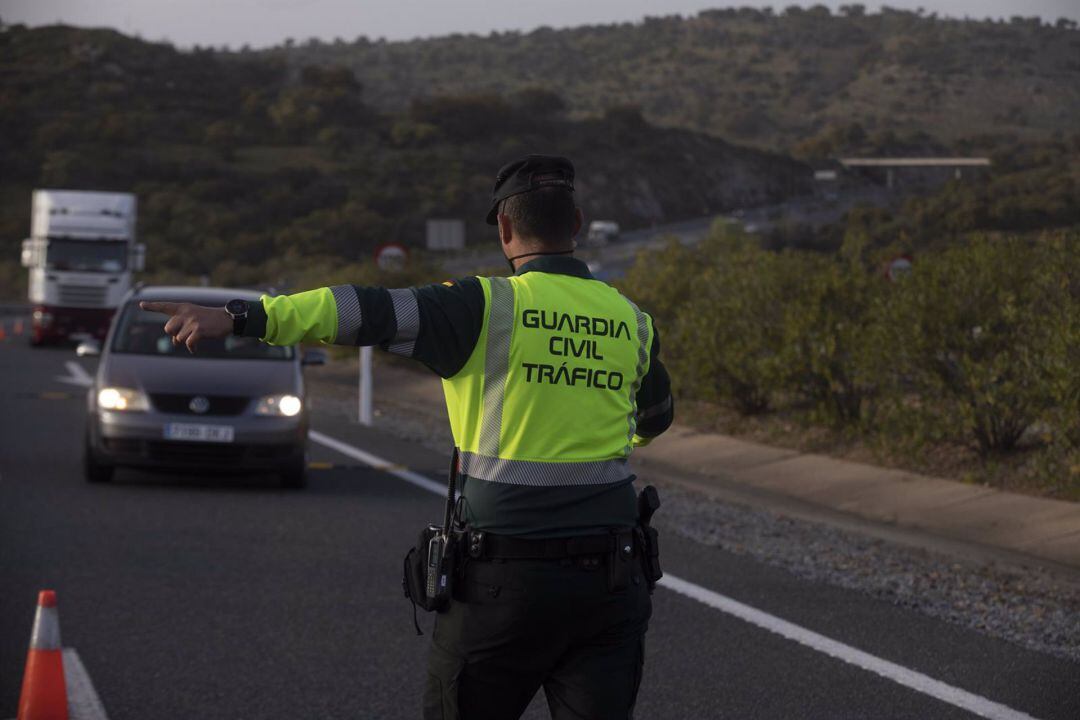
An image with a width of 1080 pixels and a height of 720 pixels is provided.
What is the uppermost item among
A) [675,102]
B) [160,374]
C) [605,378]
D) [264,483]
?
[675,102]

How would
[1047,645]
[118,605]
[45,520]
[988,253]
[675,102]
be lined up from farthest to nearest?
[675,102], [988,253], [45,520], [118,605], [1047,645]

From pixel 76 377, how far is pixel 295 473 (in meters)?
14.3

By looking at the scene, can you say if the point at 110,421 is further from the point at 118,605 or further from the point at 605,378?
the point at 605,378

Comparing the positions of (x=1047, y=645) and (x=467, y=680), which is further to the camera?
(x=1047, y=645)

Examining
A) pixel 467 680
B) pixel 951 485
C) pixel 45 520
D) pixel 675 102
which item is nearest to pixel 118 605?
pixel 45 520

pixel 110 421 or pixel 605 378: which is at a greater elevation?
pixel 605 378

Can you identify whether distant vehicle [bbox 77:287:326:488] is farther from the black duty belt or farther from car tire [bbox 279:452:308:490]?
the black duty belt

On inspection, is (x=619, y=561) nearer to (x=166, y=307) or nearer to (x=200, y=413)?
(x=166, y=307)

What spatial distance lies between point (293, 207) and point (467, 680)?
73.6m

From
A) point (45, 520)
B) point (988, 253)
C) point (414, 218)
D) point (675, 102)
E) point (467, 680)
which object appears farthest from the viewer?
point (675, 102)

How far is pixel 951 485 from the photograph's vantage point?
1326 cm

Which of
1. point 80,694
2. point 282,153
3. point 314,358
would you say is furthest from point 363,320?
point 282,153

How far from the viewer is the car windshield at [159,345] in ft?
46.7

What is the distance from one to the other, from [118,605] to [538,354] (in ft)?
17.1
